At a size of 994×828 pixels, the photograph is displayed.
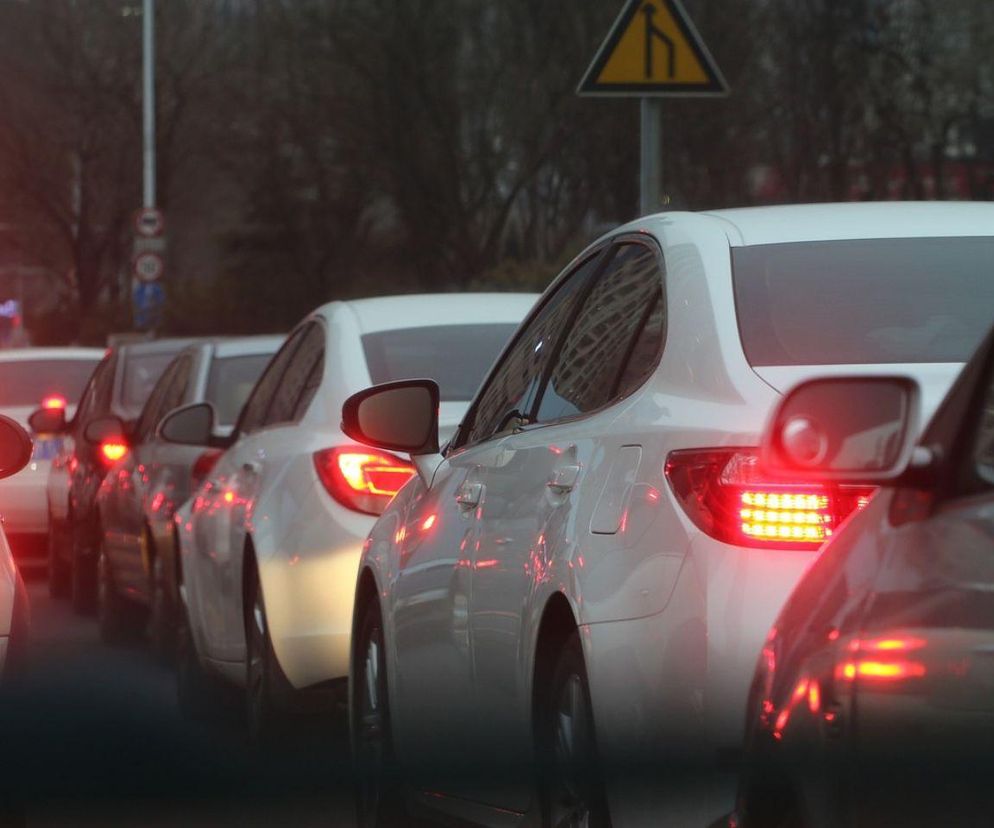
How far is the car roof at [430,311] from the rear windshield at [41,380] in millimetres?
9984

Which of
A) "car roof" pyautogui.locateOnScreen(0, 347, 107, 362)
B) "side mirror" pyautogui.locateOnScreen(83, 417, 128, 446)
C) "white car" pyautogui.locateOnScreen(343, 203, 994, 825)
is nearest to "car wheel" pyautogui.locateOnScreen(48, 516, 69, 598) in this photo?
"side mirror" pyautogui.locateOnScreen(83, 417, 128, 446)

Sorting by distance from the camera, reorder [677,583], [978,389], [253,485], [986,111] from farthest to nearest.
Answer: [986,111]
[253,485]
[677,583]
[978,389]

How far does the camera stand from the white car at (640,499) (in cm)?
369

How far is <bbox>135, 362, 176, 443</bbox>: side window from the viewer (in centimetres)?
1266

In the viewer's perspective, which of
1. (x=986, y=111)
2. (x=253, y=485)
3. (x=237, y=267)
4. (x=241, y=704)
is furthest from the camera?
(x=237, y=267)

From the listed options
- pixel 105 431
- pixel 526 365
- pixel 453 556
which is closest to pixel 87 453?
pixel 105 431

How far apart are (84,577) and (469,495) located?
8715mm

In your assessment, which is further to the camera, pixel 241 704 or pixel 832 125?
pixel 832 125

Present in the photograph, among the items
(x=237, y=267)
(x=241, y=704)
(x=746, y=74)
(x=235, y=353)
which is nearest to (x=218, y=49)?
(x=237, y=267)

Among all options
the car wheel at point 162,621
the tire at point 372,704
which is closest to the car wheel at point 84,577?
the car wheel at point 162,621

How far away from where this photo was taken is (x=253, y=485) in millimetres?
7938

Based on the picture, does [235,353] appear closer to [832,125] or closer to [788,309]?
[788,309]

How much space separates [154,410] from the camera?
1288 cm

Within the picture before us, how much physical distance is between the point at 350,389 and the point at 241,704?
2051 millimetres
